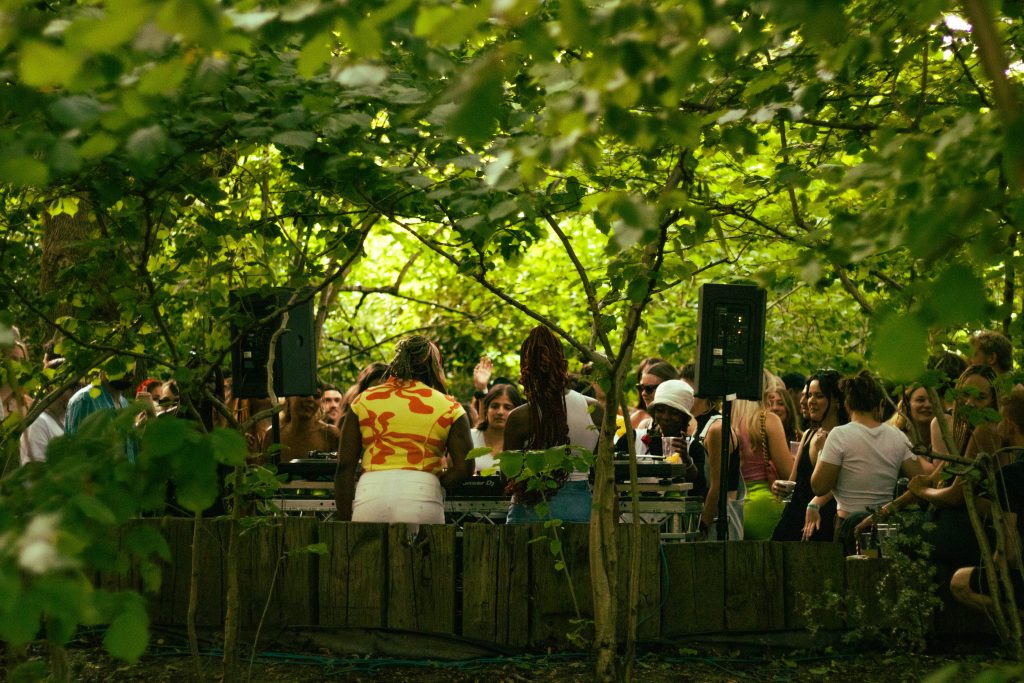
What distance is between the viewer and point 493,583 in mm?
6812

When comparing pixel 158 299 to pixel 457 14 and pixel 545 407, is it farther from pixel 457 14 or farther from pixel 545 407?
pixel 457 14

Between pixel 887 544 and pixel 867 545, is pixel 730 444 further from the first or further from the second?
pixel 887 544

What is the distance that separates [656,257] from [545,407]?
7.42 feet

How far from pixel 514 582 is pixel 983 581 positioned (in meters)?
2.62

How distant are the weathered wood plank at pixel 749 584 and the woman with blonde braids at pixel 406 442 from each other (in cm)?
164

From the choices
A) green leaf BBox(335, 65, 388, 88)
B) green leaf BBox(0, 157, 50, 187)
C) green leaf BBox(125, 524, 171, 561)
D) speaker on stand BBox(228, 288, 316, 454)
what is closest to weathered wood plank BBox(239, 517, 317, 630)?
speaker on stand BBox(228, 288, 316, 454)

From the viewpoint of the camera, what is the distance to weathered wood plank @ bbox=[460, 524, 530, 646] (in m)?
6.81

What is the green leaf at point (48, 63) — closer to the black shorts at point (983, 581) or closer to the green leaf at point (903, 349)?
the green leaf at point (903, 349)

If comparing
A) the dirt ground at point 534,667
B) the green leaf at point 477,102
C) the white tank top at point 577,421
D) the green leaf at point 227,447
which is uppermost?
the green leaf at point 477,102

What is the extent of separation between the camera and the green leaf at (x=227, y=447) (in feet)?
8.45

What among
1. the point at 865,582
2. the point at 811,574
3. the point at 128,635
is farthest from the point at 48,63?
the point at 865,582

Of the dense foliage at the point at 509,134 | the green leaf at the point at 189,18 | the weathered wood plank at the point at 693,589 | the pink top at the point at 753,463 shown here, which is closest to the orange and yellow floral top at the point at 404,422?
the dense foliage at the point at 509,134

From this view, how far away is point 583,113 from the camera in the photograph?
2.22 meters

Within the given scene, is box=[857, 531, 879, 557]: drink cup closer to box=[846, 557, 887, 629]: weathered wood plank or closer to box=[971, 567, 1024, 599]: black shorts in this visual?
box=[846, 557, 887, 629]: weathered wood plank
